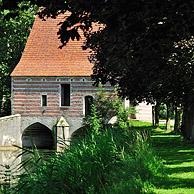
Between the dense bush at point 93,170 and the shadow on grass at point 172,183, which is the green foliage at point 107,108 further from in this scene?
the shadow on grass at point 172,183

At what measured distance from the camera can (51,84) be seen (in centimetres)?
4022

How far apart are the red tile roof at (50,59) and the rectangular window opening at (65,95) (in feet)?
4.29

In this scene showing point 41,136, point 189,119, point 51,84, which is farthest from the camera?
point 41,136

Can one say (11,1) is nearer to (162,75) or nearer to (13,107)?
(162,75)

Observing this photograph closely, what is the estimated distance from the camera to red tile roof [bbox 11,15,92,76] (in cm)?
3956

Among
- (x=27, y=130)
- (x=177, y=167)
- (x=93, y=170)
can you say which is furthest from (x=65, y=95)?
(x=93, y=170)

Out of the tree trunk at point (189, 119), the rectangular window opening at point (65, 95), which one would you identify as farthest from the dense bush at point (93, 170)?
the rectangular window opening at point (65, 95)

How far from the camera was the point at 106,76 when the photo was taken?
21.4 metres

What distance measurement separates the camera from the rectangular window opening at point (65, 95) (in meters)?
40.5

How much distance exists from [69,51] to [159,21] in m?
34.4

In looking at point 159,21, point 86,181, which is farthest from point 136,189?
point 159,21

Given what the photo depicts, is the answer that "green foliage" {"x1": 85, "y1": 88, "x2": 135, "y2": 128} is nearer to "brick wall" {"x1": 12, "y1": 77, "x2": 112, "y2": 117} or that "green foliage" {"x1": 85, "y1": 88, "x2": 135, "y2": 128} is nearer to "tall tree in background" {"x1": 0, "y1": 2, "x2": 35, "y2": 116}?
"brick wall" {"x1": 12, "y1": 77, "x2": 112, "y2": 117}

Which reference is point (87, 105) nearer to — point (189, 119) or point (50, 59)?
point (50, 59)

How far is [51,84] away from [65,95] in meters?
1.34
